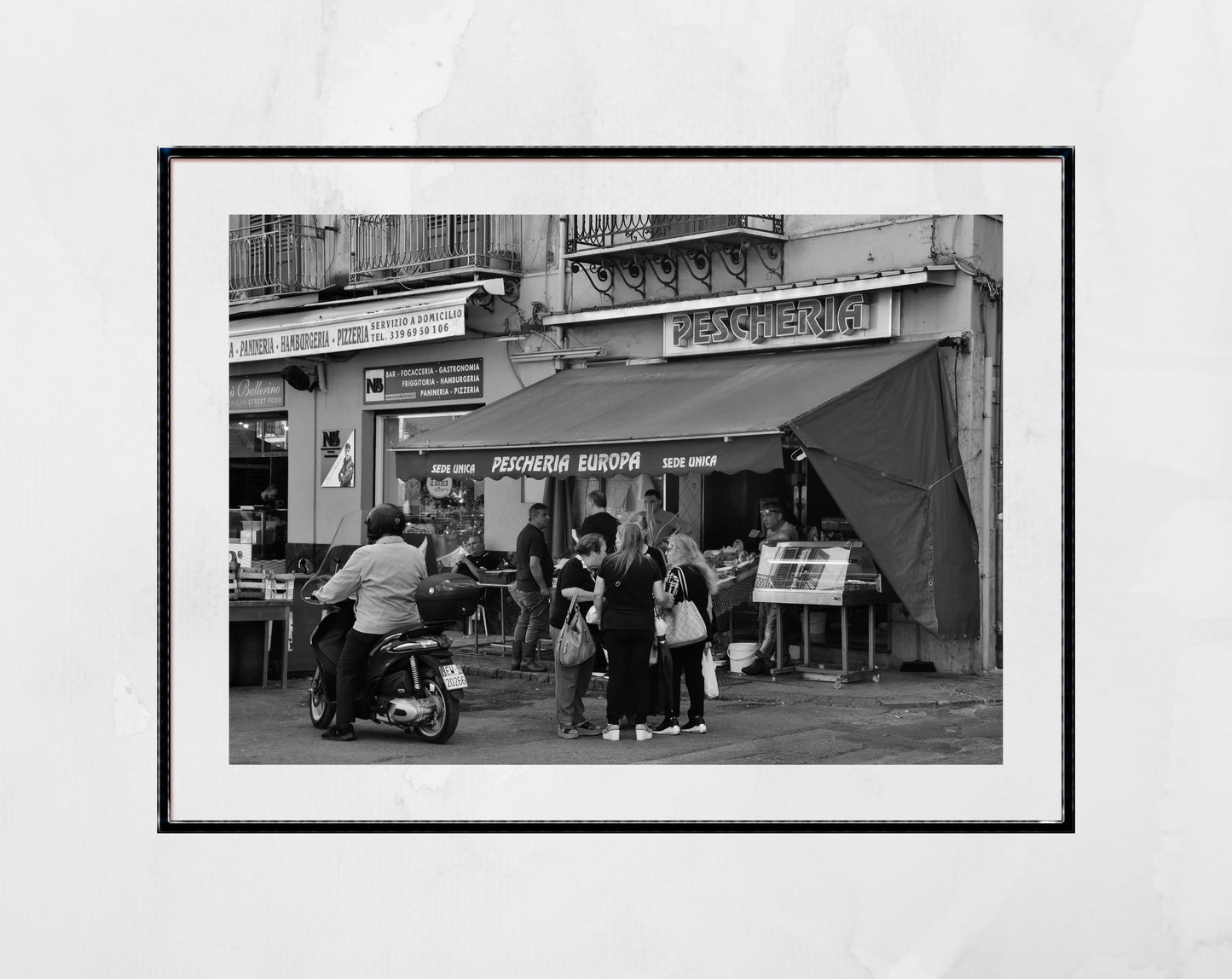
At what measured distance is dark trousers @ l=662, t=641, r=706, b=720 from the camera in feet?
29.2

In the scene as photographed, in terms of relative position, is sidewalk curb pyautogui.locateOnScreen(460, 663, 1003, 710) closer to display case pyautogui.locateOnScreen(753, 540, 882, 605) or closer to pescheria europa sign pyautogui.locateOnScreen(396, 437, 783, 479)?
display case pyautogui.locateOnScreen(753, 540, 882, 605)

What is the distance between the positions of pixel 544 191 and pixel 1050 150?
166cm

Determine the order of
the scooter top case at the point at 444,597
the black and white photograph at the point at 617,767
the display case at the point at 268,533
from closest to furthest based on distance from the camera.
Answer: the black and white photograph at the point at 617,767
the scooter top case at the point at 444,597
the display case at the point at 268,533

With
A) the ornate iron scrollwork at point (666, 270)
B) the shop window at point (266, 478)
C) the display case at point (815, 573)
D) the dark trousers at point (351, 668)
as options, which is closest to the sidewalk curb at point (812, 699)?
the display case at point (815, 573)

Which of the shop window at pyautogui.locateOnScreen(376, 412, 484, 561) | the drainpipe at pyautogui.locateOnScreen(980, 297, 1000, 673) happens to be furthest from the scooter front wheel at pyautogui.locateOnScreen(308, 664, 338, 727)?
the shop window at pyautogui.locateOnScreen(376, 412, 484, 561)

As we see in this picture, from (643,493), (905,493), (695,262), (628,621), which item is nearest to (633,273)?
Result: (695,262)

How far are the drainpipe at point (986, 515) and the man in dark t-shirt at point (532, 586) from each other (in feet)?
11.2

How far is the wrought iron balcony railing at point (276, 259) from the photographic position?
6.12m

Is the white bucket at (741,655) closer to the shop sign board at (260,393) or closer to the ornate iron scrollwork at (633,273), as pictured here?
the ornate iron scrollwork at (633,273)

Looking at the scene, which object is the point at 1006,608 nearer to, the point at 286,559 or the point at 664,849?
the point at 664,849

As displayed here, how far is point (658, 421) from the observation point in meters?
10.8

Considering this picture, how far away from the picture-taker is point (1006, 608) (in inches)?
182

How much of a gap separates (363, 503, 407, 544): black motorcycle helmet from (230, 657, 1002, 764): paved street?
112cm

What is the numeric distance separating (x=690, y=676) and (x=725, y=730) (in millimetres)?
414
